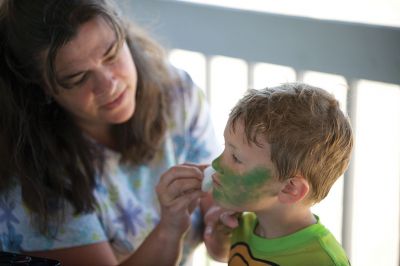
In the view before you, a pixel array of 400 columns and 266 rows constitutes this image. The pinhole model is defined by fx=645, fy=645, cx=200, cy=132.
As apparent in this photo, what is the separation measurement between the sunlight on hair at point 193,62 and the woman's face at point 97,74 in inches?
18.3

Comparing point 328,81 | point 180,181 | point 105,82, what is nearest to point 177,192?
point 180,181

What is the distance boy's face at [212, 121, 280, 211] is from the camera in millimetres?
1031

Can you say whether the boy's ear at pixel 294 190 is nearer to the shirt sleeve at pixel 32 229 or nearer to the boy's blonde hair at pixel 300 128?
the boy's blonde hair at pixel 300 128

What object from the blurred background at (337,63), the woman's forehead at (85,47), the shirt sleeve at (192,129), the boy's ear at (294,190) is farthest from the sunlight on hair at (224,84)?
the boy's ear at (294,190)

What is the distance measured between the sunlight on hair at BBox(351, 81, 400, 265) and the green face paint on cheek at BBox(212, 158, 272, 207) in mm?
562

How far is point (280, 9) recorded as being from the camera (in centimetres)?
159

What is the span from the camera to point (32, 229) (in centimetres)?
133

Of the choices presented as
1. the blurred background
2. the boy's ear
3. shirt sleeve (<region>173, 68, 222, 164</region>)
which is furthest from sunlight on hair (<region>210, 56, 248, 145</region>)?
the boy's ear

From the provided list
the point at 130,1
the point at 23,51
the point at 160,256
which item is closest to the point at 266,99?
the point at 160,256

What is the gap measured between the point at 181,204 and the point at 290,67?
54cm

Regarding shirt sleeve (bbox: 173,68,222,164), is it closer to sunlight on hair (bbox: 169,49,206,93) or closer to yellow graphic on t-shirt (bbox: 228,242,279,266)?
sunlight on hair (bbox: 169,49,206,93)

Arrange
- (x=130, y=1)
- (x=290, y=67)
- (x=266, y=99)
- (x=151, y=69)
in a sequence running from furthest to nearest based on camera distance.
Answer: (x=130, y=1), (x=290, y=67), (x=151, y=69), (x=266, y=99)

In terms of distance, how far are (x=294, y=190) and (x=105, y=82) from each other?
0.45 meters

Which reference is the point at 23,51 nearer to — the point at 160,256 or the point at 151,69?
the point at 151,69
